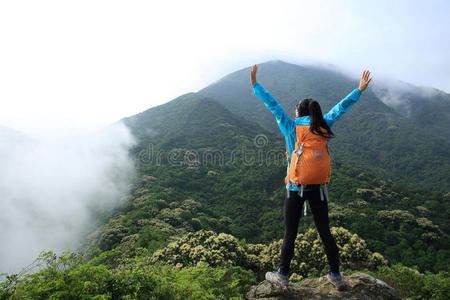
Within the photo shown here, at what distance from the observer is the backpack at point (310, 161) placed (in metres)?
2.91

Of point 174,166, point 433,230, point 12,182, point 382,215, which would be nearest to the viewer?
point 433,230

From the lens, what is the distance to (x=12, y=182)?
140ft

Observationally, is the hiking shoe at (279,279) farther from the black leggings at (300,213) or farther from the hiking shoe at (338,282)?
the hiking shoe at (338,282)

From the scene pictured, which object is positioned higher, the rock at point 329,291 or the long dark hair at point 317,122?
the long dark hair at point 317,122

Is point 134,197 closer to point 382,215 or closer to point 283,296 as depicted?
point 382,215

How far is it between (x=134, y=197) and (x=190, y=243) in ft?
86.7

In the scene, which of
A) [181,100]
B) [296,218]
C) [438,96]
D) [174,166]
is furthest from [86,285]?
[438,96]

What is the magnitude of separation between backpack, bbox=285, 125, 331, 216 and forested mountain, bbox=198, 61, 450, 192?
5559 cm

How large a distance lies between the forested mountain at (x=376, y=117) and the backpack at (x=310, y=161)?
2188 inches

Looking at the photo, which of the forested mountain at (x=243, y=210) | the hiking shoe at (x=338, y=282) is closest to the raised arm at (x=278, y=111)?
the hiking shoe at (x=338, y=282)

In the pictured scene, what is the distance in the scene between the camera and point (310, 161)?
2918mm

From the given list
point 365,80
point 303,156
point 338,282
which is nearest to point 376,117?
point 365,80

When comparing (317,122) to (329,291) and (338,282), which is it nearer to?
(338,282)

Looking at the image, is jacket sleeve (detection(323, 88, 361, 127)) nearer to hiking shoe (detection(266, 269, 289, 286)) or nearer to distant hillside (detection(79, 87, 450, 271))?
hiking shoe (detection(266, 269, 289, 286))
